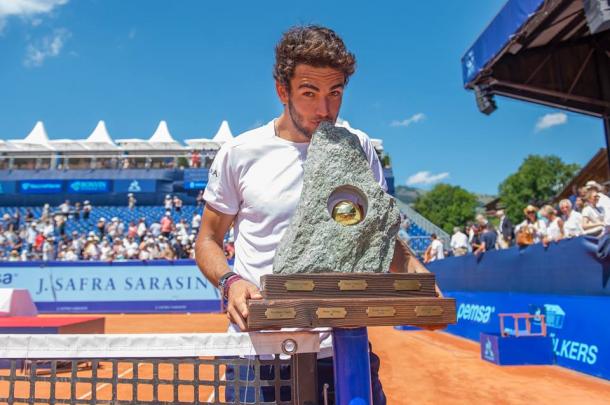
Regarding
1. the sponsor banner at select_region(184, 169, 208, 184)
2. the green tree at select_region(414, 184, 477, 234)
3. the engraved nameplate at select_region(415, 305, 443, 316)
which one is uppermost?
the green tree at select_region(414, 184, 477, 234)

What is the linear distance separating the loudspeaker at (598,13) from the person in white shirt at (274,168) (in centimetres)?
690

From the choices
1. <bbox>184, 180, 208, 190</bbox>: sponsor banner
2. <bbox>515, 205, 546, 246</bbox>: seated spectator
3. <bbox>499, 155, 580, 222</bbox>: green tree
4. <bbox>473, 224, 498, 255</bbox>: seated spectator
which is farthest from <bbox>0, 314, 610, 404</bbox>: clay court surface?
<bbox>499, 155, 580, 222</bbox>: green tree

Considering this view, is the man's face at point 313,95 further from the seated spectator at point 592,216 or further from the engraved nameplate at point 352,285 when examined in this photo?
the seated spectator at point 592,216

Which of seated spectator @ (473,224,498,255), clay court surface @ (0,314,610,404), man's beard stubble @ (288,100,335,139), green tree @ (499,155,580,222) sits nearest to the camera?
man's beard stubble @ (288,100,335,139)

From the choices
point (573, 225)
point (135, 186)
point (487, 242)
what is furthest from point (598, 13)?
point (135, 186)

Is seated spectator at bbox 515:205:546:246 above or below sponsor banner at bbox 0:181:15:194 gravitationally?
below

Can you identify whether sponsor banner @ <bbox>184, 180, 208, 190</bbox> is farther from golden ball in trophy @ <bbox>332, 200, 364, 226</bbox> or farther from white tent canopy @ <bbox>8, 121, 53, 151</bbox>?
golden ball in trophy @ <bbox>332, 200, 364, 226</bbox>

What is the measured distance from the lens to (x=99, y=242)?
68.4ft

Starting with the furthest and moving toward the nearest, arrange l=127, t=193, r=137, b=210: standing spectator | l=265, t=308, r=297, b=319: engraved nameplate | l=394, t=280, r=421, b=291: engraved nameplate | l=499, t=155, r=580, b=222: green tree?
l=499, t=155, r=580, b=222: green tree → l=127, t=193, r=137, b=210: standing spectator → l=394, t=280, r=421, b=291: engraved nameplate → l=265, t=308, r=297, b=319: engraved nameplate

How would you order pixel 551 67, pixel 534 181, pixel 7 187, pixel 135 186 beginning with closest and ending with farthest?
1. pixel 551 67
2. pixel 135 186
3. pixel 7 187
4. pixel 534 181

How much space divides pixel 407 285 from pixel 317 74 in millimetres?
652

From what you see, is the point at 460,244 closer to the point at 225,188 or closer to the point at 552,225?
the point at 552,225

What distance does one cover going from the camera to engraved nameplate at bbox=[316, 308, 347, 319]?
1.24 meters

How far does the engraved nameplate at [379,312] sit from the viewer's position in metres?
1.25
